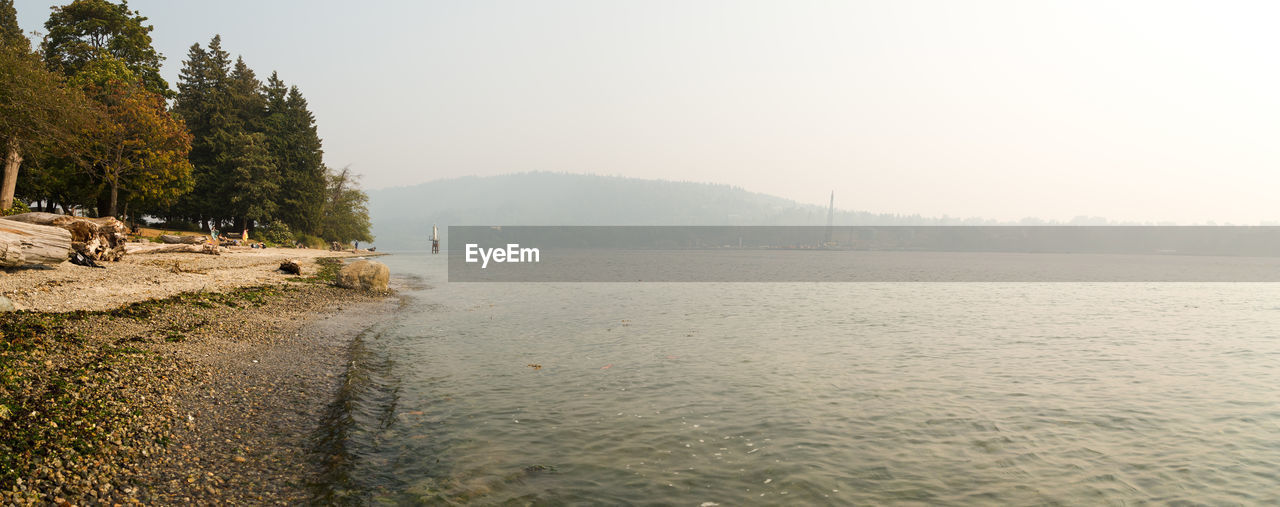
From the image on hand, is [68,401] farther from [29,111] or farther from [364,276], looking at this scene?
[29,111]

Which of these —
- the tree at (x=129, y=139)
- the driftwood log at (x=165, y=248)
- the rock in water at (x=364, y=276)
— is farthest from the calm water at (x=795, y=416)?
the tree at (x=129, y=139)

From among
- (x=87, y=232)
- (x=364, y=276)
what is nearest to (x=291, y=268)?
(x=364, y=276)

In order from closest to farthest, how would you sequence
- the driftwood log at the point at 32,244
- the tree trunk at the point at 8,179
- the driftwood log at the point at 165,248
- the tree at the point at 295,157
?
the driftwood log at the point at 32,244
the driftwood log at the point at 165,248
the tree trunk at the point at 8,179
the tree at the point at 295,157

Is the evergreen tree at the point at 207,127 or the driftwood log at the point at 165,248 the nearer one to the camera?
the driftwood log at the point at 165,248

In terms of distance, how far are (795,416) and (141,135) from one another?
189 ft

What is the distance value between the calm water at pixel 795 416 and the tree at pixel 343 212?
77.6 metres

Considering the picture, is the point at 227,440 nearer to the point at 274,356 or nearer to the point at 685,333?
the point at 274,356

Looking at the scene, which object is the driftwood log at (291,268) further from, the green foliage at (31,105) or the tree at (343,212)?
the tree at (343,212)

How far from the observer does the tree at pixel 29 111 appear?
107 ft

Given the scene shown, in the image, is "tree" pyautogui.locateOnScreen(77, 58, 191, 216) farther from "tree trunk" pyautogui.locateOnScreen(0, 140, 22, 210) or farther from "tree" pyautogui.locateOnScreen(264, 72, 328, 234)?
"tree" pyautogui.locateOnScreen(264, 72, 328, 234)

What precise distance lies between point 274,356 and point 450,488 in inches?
334

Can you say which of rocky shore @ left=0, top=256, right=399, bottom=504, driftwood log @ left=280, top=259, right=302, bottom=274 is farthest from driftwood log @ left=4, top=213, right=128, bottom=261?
driftwood log @ left=280, top=259, right=302, bottom=274

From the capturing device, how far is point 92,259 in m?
22.4

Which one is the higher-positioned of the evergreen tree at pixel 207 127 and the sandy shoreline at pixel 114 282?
the evergreen tree at pixel 207 127
